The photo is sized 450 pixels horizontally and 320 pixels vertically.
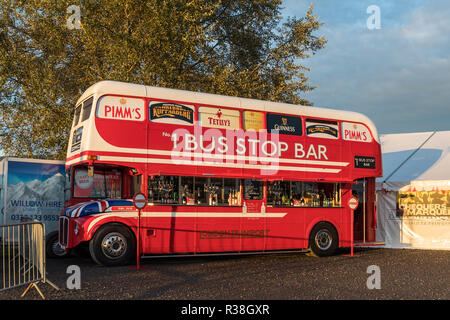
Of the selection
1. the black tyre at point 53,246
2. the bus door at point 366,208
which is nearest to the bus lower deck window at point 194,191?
the black tyre at point 53,246

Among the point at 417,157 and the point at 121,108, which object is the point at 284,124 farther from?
the point at 417,157

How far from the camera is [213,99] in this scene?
13.4 m

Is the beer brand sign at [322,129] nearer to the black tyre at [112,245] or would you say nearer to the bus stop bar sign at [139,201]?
the bus stop bar sign at [139,201]

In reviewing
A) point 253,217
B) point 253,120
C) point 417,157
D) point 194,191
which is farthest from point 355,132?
point 194,191

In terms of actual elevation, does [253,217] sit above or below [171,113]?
below

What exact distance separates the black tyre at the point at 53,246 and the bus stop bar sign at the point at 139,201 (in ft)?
12.0

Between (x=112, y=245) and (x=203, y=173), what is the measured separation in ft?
9.12

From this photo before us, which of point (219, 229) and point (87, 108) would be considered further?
point (219, 229)

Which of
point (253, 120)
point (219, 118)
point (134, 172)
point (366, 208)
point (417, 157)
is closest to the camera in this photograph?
point (134, 172)

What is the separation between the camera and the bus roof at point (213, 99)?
12234 mm

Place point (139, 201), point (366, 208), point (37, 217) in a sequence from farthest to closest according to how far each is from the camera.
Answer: point (366, 208) < point (37, 217) < point (139, 201)

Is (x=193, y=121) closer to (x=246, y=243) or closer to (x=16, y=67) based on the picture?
(x=246, y=243)

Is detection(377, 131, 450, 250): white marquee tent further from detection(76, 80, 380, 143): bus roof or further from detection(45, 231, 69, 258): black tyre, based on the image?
detection(45, 231, 69, 258): black tyre
